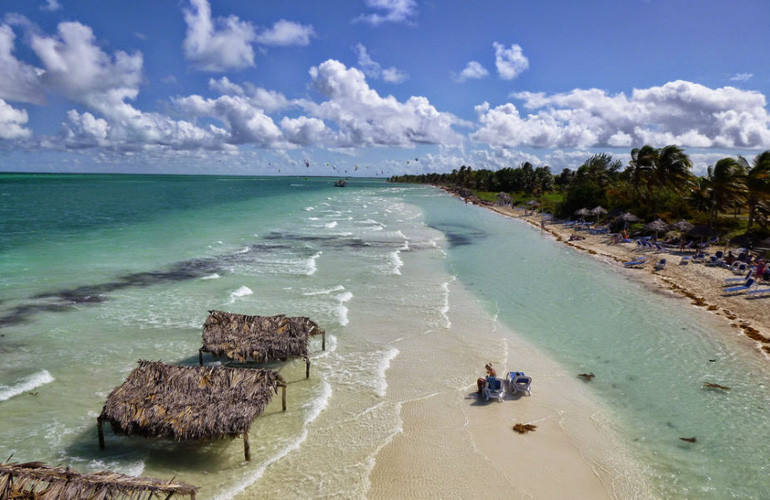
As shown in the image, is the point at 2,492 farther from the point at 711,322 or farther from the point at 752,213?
the point at 752,213

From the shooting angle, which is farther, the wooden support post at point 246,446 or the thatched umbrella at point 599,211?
the thatched umbrella at point 599,211

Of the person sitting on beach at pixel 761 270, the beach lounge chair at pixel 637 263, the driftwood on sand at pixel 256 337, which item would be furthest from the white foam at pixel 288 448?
the beach lounge chair at pixel 637 263

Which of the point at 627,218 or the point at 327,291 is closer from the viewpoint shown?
the point at 327,291

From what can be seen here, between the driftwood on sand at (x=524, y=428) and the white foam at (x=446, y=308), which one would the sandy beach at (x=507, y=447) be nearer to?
the driftwood on sand at (x=524, y=428)

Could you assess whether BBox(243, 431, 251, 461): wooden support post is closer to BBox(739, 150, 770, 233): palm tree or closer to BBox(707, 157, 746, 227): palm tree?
BBox(739, 150, 770, 233): palm tree

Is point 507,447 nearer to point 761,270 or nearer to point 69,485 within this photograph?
point 69,485

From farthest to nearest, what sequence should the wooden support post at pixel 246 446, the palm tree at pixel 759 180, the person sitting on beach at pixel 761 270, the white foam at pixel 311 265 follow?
the palm tree at pixel 759 180, the white foam at pixel 311 265, the person sitting on beach at pixel 761 270, the wooden support post at pixel 246 446

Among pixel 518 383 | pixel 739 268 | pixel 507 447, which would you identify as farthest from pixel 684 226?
pixel 507 447

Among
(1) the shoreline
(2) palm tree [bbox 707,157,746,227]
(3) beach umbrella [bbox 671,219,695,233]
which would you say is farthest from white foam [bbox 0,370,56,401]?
(2) palm tree [bbox 707,157,746,227]
